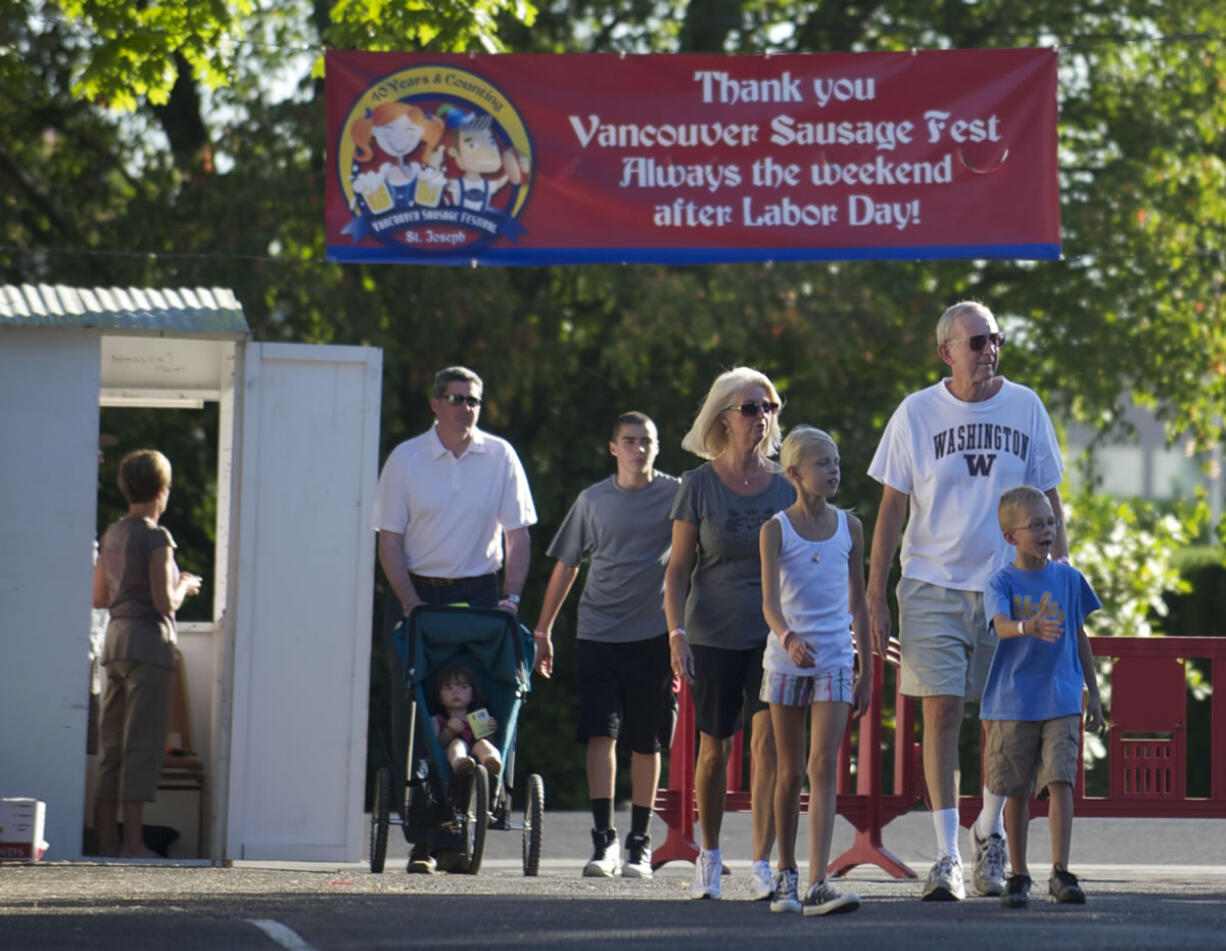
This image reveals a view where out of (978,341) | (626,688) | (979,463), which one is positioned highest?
(978,341)

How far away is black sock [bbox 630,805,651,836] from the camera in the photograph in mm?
10492

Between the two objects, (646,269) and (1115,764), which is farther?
(646,269)

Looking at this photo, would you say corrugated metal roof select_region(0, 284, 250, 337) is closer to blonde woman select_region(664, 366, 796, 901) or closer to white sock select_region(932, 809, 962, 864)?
blonde woman select_region(664, 366, 796, 901)

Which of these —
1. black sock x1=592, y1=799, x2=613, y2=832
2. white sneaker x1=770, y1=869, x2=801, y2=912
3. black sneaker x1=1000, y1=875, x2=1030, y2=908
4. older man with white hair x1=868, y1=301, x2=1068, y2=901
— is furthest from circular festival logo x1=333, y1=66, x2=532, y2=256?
black sneaker x1=1000, y1=875, x2=1030, y2=908

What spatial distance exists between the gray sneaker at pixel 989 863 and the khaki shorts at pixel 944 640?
0.53m

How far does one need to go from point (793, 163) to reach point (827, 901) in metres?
4.71

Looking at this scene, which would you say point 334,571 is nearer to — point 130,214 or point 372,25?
point 372,25

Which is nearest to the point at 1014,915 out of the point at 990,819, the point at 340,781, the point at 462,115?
the point at 990,819

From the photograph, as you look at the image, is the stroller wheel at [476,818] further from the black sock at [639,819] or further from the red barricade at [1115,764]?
the red barricade at [1115,764]

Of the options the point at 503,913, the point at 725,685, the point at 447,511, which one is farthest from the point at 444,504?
the point at 503,913

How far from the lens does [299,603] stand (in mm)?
11023

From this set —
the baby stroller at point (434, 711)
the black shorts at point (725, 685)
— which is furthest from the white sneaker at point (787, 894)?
the baby stroller at point (434, 711)

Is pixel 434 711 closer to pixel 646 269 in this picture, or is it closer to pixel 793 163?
A: pixel 793 163

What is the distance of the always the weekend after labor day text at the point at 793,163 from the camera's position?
11.5m
